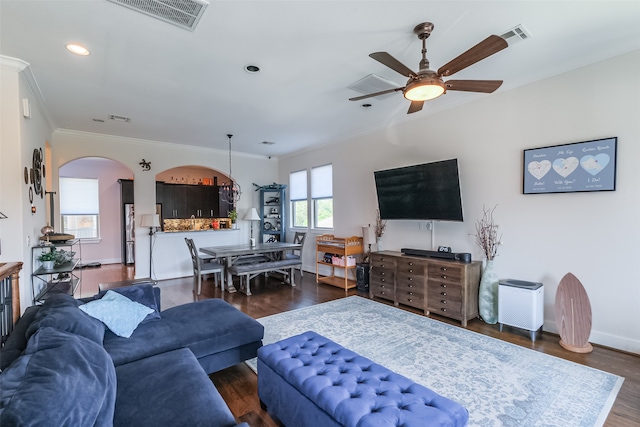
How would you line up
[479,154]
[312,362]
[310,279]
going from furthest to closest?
[310,279] → [479,154] → [312,362]

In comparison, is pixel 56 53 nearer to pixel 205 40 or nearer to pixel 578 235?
pixel 205 40

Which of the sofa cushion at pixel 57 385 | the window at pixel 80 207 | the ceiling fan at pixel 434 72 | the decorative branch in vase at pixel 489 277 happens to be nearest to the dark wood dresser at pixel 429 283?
the decorative branch in vase at pixel 489 277

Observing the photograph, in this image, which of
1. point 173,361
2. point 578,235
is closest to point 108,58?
point 173,361

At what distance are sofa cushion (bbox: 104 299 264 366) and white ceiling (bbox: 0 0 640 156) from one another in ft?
8.19

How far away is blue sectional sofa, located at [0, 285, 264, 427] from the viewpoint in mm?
1015

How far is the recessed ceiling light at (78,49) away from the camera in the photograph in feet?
9.03

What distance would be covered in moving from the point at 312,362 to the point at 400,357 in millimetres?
1319

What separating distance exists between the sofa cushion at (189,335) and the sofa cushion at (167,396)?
0.23m

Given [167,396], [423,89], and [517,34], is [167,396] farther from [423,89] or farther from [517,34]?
[517,34]

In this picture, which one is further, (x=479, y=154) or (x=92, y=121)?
(x=92, y=121)

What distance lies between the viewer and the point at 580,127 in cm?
321

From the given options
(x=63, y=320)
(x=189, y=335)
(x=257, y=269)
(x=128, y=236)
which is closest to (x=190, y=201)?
(x=128, y=236)

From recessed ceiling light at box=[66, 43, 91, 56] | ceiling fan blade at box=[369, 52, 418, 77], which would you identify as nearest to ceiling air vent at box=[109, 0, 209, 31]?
recessed ceiling light at box=[66, 43, 91, 56]

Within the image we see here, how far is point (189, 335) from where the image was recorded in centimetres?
245
